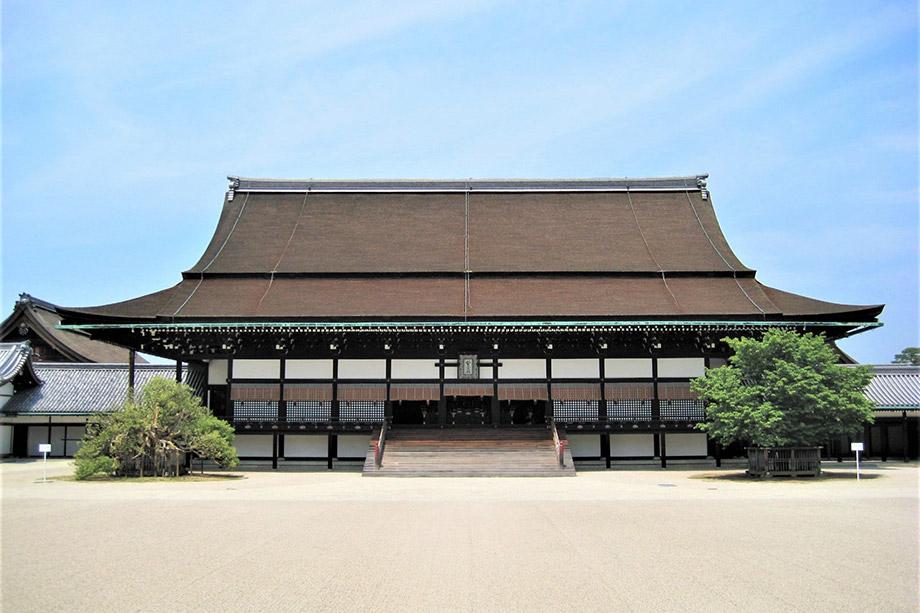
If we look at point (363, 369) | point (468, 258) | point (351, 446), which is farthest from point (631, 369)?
point (351, 446)

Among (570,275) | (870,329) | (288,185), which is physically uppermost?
(288,185)

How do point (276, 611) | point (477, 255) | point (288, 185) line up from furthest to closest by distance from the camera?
1. point (288, 185)
2. point (477, 255)
3. point (276, 611)

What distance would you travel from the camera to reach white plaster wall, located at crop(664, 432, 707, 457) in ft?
86.1

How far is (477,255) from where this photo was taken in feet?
97.9

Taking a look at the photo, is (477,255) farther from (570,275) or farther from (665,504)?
(665,504)

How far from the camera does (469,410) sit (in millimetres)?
27672

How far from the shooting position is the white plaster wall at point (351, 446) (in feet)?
86.5

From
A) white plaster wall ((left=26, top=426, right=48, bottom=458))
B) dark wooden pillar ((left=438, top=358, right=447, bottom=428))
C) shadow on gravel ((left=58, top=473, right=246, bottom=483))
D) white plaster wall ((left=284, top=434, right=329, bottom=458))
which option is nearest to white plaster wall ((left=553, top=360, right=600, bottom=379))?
dark wooden pillar ((left=438, top=358, right=447, bottom=428))

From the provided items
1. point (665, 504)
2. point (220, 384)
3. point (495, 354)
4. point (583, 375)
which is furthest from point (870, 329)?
point (220, 384)

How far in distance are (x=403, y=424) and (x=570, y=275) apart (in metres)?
8.26

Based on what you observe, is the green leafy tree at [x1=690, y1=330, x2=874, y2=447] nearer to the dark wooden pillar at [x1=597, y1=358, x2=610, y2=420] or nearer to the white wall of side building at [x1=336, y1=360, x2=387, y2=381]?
the dark wooden pillar at [x1=597, y1=358, x2=610, y2=420]

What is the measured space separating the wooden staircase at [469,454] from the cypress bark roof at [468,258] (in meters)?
3.84

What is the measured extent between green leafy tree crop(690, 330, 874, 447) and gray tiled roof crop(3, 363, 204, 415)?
18.0m

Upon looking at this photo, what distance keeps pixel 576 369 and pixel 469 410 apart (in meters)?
4.34
